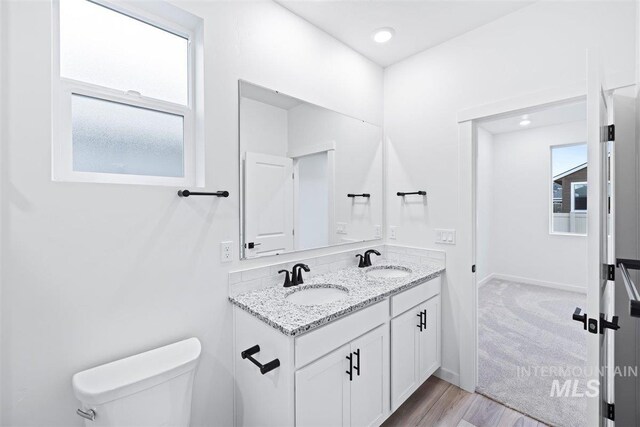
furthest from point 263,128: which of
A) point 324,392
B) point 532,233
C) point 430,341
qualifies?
point 532,233

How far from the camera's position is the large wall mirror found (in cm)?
172

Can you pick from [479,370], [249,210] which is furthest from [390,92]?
[479,370]

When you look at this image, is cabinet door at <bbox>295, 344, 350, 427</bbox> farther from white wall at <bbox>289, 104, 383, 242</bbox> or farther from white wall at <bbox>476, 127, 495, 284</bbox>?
white wall at <bbox>476, 127, 495, 284</bbox>

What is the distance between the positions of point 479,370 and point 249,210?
2294 mm

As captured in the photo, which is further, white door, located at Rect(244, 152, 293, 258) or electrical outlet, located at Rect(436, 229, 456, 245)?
electrical outlet, located at Rect(436, 229, 456, 245)

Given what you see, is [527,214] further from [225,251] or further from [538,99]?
[225,251]

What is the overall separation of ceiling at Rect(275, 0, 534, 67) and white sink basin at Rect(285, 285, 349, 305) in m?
1.85

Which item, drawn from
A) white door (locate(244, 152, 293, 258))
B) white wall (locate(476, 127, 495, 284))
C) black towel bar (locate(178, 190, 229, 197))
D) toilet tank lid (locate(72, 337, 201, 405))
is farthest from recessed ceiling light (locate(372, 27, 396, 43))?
white wall (locate(476, 127, 495, 284))

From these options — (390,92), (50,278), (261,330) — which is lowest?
(261,330)

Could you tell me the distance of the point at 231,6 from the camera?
1.61m

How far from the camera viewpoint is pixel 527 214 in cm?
478

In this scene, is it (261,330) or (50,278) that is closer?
(50,278)

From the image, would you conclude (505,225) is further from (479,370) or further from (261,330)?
(261,330)

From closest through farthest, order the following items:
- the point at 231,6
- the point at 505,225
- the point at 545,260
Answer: the point at 231,6 < the point at 545,260 < the point at 505,225
